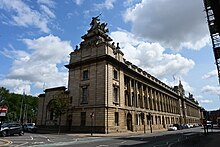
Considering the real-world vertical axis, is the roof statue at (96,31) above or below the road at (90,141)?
above

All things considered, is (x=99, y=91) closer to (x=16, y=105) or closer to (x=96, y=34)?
(x=96, y=34)

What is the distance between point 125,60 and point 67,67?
42.2 feet

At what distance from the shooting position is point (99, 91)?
3741cm

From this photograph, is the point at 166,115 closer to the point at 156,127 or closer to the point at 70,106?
the point at 156,127

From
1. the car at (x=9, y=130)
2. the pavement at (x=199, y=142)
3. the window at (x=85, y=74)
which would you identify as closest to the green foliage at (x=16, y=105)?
the window at (x=85, y=74)

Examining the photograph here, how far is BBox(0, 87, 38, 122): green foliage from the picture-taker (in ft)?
244

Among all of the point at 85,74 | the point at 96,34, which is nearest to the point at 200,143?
the point at 85,74

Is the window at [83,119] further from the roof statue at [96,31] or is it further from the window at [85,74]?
the roof statue at [96,31]

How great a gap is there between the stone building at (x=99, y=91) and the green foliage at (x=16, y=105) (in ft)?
109

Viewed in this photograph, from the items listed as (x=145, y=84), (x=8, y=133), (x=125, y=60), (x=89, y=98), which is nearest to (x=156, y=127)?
(x=145, y=84)

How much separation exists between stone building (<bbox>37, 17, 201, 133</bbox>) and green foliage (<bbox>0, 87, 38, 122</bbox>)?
33361mm

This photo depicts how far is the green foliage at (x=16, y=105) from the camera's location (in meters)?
74.4

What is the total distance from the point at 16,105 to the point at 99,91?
58271 millimetres

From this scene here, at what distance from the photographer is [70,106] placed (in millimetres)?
41000
